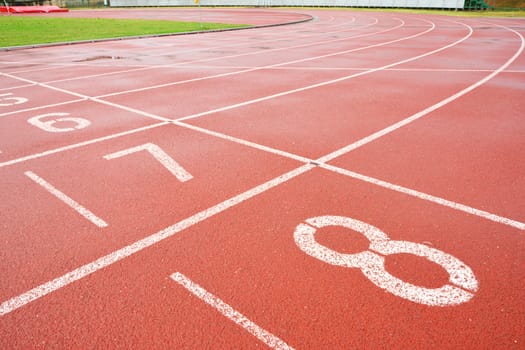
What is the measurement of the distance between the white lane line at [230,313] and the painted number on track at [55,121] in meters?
4.88

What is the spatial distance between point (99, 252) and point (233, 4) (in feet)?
225

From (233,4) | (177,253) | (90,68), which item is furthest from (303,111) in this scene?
(233,4)

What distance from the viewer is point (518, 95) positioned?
8.58 m

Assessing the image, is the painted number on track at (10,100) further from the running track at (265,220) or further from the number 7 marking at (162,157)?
the number 7 marking at (162,157)

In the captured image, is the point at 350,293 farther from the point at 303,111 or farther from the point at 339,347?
the point at 303,111

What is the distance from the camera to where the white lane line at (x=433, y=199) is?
391 centimetres

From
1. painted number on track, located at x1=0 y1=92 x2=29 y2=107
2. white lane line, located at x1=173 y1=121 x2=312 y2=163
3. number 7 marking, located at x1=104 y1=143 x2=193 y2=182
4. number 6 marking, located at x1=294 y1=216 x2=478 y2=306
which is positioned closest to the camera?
number 6 marking, located at x1=294 y1=216 x2=478 y2=306

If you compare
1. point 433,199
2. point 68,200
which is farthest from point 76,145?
point 433,199

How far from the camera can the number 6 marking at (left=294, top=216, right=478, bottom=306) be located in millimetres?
2975

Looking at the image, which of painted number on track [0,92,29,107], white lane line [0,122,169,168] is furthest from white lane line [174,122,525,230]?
painted number on track [0,92,29,107]

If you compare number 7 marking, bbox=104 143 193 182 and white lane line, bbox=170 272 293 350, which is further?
number 7 marking, bbox=104 143 193 182

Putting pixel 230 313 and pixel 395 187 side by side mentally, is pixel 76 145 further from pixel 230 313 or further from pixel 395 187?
pixel 395 187

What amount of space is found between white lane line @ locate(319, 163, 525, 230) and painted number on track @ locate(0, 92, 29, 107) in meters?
7.57

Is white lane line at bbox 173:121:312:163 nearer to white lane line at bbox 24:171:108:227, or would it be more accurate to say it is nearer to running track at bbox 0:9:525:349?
running track at bbox 0:9:525:349
